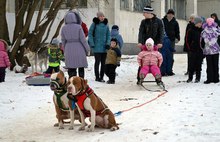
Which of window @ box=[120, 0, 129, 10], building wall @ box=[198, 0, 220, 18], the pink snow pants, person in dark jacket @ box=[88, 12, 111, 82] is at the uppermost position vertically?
building wall @ box=[198, 0, 220, 18]

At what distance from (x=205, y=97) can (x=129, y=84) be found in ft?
13.7

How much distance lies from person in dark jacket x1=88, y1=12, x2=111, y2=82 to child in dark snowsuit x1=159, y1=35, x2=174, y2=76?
268 centimetres

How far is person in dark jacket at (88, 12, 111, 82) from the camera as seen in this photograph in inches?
526

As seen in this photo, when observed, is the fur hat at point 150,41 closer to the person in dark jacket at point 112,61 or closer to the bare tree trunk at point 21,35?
the person in dark jacket at point 112,61

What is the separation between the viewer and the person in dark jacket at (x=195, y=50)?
1256cm

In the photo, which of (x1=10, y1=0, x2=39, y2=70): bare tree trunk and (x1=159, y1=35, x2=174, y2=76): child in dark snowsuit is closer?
(x1=159, y1=35, x2=174, y2=76): child in dark snowsuit

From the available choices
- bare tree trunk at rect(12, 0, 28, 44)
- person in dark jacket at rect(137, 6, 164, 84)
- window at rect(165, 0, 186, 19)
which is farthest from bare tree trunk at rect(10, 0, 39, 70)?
window at rect(165, 0, 186, 19)

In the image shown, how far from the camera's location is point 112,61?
1334 centimetres

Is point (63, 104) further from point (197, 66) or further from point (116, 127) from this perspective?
point (197, 66)

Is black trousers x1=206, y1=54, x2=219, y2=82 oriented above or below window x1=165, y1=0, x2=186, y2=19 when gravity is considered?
below

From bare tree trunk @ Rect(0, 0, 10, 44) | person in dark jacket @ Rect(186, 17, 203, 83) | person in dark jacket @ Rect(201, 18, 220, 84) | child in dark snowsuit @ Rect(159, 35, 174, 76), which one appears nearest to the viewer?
person in dark jacket @ Rect(201, 18, 220, 84)

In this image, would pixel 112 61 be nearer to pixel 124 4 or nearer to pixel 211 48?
pixel 211 48

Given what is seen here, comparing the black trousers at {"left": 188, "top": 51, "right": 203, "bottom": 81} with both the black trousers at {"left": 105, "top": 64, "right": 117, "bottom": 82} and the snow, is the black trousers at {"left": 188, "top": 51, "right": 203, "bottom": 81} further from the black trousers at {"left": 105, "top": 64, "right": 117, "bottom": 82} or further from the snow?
the black trousers at {"left": 105, "top": 64, "right": 117, "bottom": 82}

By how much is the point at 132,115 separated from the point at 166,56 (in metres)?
8.18
